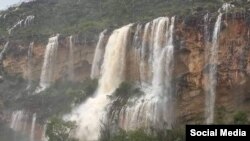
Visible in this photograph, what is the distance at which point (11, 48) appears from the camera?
195 feet

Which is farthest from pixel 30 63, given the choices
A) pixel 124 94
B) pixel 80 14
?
pixel 124 94

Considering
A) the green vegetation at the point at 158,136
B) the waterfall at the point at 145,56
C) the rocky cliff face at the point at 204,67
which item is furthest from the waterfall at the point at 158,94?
the green vegetation at the point at 158,136

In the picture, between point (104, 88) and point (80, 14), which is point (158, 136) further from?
point (80, 14)

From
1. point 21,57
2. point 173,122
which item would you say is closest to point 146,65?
point 173,122

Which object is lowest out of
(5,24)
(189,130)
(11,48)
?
(189,130)

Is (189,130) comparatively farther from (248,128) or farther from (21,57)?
(21,57)

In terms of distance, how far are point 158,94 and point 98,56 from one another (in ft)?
33.9

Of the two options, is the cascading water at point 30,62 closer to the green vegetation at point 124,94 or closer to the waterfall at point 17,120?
the waterfall at point 17,120

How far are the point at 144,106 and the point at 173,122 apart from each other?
264cm

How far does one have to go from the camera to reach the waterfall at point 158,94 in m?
41.8

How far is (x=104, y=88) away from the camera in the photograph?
48.9m

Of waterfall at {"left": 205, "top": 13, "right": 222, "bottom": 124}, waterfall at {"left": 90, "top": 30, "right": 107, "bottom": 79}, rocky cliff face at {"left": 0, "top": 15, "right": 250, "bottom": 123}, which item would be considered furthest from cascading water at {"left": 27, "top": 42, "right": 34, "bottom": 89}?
waterfall at {"left": 205, "top": 13, "right": 222, "bottom": 124}

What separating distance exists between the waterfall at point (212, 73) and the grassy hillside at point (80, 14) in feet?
32.3

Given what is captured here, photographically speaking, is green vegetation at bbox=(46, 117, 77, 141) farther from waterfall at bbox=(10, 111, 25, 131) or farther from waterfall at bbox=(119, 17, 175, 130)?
waterfall at bbox=(10, 111, 25, 131)
